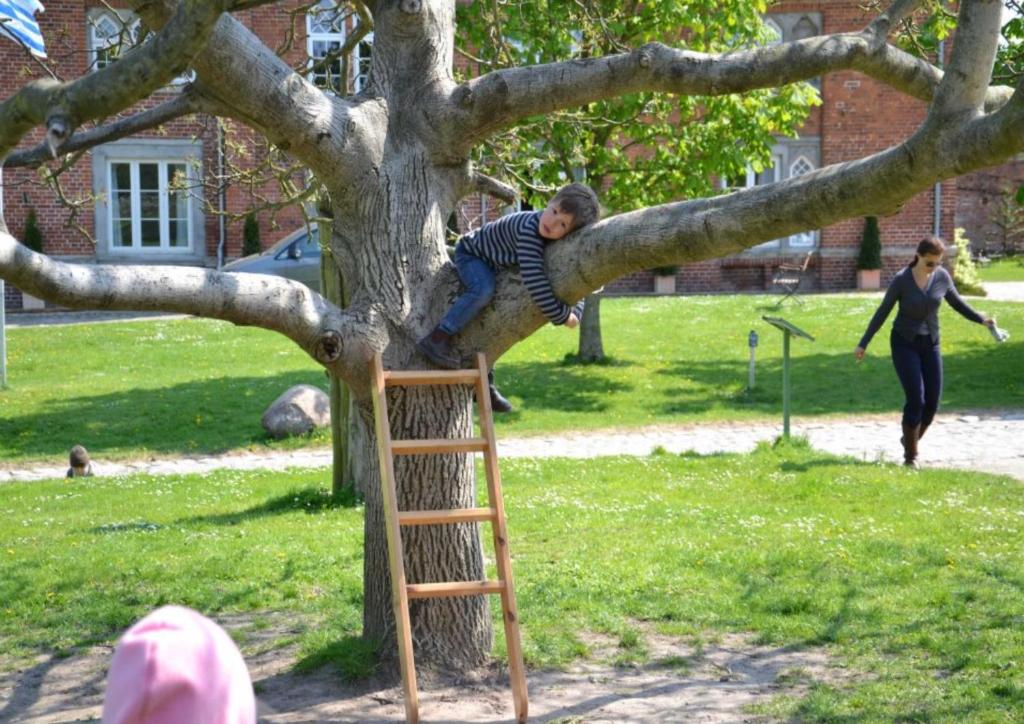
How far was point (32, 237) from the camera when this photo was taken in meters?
30.6

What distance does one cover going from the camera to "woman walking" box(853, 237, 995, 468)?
42.2 feet

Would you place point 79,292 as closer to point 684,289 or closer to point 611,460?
point 611,460

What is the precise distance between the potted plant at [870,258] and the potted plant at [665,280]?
4.55 metres

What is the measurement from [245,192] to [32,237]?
4936mm

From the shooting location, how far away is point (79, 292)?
235 inches

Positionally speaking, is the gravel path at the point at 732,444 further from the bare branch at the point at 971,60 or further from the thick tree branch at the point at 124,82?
the thick tree branch at the point at 124,82

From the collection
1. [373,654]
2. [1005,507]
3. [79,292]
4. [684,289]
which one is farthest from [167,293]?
[684,289]

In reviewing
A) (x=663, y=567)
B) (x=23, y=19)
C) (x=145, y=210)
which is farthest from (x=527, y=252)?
(x=145, y=210)

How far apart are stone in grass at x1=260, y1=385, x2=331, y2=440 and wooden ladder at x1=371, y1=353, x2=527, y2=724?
9.92m

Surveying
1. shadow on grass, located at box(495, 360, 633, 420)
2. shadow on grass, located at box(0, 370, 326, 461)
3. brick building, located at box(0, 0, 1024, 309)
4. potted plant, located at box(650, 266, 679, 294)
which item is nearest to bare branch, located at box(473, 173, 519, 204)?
shadow on grass, located at box(0, 370, 326, 461)

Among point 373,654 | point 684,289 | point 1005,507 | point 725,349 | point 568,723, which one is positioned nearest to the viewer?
point 568,723

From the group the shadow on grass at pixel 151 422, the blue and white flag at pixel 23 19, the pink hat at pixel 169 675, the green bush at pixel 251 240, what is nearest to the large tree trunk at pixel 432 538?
the pink hat at pixel 169 675

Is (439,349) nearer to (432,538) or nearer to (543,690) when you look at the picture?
(432,538)

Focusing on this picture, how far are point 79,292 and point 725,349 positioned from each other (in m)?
17.9
